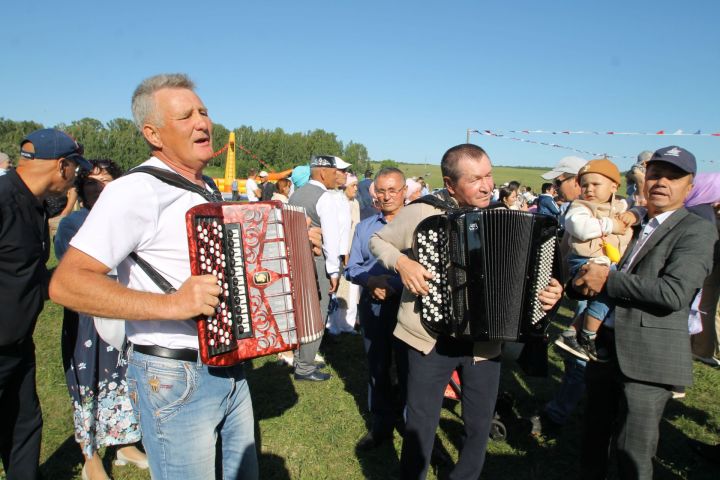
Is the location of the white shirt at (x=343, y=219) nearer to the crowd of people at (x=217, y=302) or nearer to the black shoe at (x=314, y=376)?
the crowd of people at (x=217, y=302)

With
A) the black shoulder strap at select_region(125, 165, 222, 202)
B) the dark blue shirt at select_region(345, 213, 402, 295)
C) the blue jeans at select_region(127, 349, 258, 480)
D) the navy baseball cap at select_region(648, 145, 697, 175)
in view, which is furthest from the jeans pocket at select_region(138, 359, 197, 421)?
the navy baseball cap at select_region(648, 145, 697, 175)

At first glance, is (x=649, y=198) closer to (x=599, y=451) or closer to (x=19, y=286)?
(x=599, y=451)

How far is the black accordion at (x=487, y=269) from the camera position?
2.56 m

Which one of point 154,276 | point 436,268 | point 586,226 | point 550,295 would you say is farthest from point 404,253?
point 154,276

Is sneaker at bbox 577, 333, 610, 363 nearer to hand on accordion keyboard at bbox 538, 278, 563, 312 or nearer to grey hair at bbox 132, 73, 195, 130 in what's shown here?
hand on accordion keyboard at bbox 538, 278, 563, 312

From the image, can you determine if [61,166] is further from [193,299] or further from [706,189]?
[706,189]

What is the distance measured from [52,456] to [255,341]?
323 cm

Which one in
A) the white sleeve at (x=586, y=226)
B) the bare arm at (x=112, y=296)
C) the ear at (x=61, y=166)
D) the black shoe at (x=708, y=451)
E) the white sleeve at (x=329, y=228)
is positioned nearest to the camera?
the bare arm at (x=112, y=296)

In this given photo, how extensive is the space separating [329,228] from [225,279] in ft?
10.9

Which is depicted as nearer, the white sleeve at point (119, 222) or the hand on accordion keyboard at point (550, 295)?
the white sleeve at point (119, 222)

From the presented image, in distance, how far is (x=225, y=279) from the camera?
1.81 m

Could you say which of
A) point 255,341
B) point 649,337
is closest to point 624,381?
point 649,337

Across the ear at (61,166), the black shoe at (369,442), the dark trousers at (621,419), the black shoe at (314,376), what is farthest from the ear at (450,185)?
the black shoe at (314,376)

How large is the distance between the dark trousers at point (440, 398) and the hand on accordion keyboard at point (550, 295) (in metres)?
0.55
